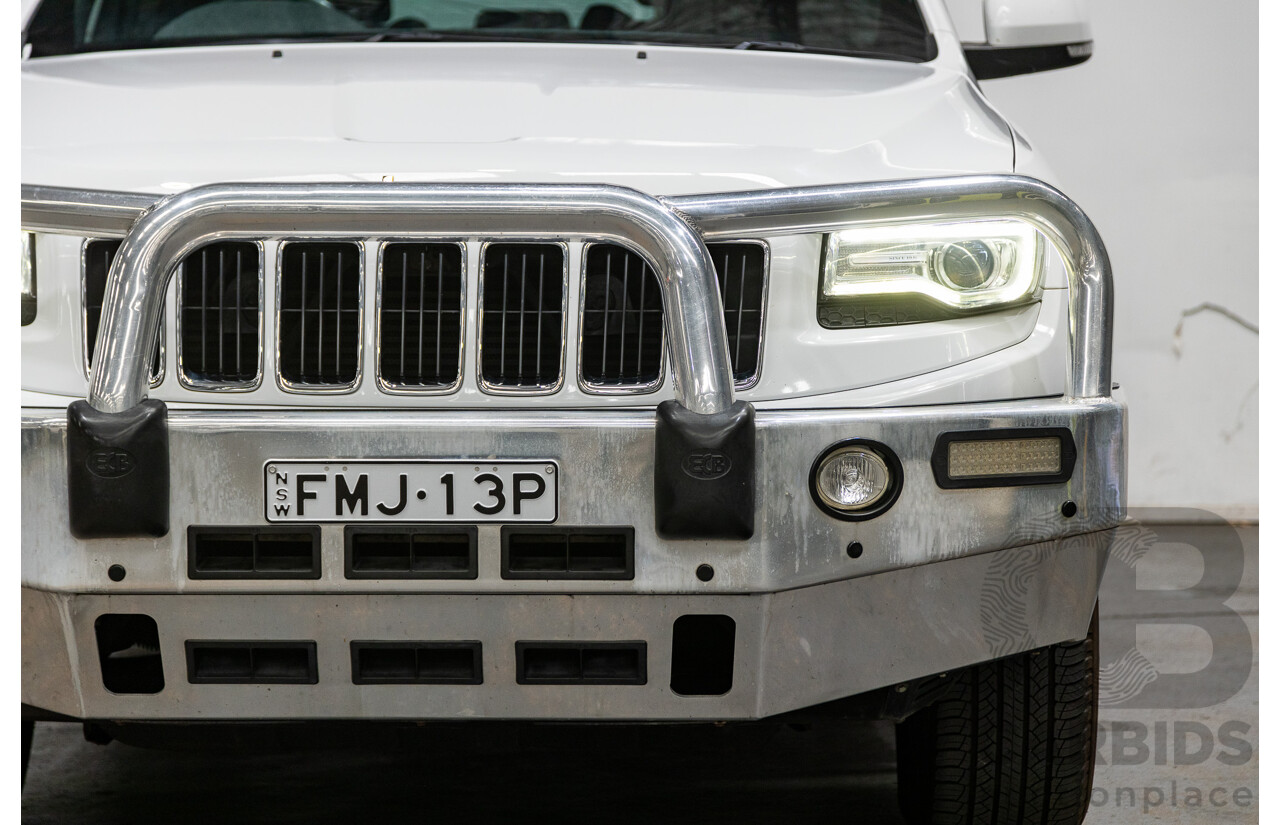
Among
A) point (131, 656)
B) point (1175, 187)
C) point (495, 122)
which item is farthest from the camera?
point (1175, 187)

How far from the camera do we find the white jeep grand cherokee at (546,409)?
2.06 m

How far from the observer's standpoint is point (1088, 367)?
222 cm

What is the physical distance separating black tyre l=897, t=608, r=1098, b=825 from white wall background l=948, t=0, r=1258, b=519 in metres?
4.53

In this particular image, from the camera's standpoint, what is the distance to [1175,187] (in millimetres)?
6969

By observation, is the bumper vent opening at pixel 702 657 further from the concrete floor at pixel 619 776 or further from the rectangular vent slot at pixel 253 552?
the rectangular vent slot at pixel 253 552

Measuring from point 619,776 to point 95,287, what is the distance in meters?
1.85

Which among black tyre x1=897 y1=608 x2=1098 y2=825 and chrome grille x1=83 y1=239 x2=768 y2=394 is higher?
chrome grille x1=83 y1=239 x2=768 y2=394

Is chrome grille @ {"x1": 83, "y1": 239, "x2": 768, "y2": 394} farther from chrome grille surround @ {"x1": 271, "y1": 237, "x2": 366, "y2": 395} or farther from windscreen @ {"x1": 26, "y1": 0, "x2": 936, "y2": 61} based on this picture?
windscreen @ {"x1": 26, "y1": 0, "x2": 936, "y2": 61}

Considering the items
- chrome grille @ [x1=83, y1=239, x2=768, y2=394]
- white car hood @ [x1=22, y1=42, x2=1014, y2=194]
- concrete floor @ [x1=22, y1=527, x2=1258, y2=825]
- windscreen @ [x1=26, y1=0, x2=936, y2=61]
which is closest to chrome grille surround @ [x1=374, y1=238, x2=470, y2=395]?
chrome grille @ [x1=83, y1=239, x2=768, y2=394]

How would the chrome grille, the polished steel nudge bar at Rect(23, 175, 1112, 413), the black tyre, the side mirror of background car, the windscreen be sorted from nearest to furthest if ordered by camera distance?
the polished steel nudge bar at Rect(23, 175, 1112, 413) < the chrome grille < the black tyre < the windscreen < the side mirror of background car

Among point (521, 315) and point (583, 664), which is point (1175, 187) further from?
point (583, 664)

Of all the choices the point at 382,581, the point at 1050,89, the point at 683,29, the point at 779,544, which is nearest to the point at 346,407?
the point at 382,581

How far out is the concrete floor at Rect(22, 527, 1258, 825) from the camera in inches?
127

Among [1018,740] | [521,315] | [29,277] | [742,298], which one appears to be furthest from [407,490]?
[1018,740]
